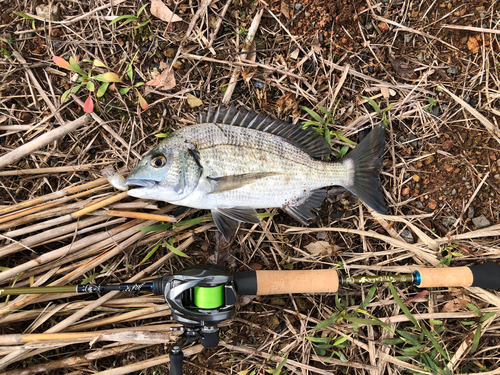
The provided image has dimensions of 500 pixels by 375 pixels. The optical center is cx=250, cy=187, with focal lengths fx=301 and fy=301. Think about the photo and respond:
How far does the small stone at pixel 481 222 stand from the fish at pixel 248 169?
100 centimetres

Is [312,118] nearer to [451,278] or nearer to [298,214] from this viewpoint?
[298,214]

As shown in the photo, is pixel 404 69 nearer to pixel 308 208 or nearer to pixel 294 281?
pixel 308 208

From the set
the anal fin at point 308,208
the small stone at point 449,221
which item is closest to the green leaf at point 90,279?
the anal fin at point 308,208

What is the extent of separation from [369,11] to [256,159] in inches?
76.7

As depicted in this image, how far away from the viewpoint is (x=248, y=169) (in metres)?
2.71

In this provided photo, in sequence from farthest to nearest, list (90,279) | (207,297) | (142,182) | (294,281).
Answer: (90,279)
(294,281)
(142,182)
(207,297)

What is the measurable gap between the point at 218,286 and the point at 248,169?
3.38 ft

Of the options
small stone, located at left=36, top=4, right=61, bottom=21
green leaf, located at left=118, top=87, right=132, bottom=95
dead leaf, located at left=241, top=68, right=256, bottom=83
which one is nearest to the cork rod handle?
dead leaf, located at left=241, top=68, right=256, bottom=83

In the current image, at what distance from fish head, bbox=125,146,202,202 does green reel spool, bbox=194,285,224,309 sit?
2.62 ft

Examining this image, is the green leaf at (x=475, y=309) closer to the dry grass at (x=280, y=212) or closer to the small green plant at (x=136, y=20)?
the dry grass at (x=280, y=212)

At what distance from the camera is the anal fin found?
9.58 ft

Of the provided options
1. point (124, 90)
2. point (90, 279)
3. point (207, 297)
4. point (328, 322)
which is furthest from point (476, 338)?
point (124, 90)

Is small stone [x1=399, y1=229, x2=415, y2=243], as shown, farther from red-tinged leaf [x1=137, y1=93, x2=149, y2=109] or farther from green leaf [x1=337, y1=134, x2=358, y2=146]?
red-tinged leaf [x1=137, y1=93, x2=149, y2=109]

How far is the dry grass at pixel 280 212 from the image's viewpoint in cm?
288
